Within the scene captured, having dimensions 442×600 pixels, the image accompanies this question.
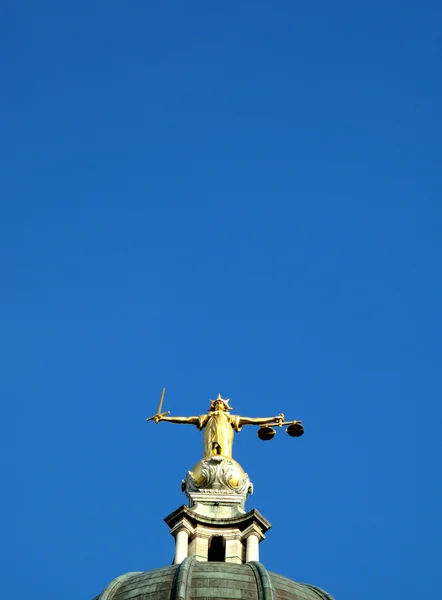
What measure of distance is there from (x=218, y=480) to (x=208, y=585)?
11.6m

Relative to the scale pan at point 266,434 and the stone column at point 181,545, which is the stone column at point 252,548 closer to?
the stone column at point 181,545

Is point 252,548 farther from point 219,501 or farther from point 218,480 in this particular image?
point 218,480

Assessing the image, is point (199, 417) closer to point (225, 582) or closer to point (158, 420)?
point (158, 420)

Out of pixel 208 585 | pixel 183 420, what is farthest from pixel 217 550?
pixel 183 420

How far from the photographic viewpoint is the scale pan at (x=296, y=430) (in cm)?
8444

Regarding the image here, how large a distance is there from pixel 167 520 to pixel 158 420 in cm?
609

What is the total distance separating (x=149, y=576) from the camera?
7406 cm

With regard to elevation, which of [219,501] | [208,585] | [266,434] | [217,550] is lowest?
[208,585]

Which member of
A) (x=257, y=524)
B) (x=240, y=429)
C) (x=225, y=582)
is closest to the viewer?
(x=225, y=582)

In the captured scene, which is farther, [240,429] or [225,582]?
[240,429]

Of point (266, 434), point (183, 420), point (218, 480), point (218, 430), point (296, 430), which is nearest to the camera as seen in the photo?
point (218, 480)

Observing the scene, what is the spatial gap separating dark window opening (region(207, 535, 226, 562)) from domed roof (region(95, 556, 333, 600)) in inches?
160

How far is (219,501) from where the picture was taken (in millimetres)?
82438

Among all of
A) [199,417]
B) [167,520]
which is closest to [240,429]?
[199,417]
